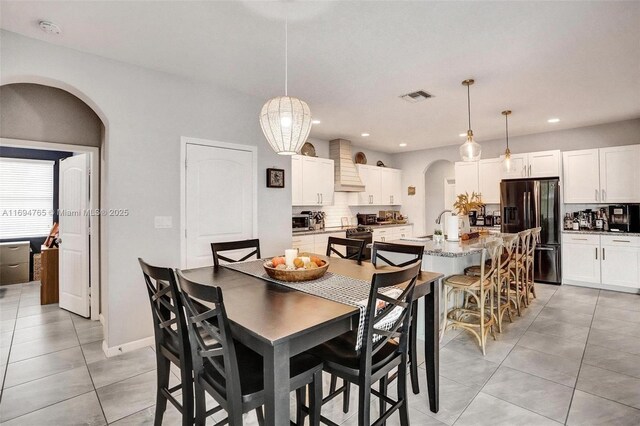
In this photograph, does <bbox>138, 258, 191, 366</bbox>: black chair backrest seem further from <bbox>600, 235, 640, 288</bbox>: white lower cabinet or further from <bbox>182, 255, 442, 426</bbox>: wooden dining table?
<bbox>600, 235, 640, 288</bbox>: white lower cabinet

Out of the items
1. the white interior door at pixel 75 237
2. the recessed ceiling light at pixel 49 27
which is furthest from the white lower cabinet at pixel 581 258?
the white interior door at pixel 75 237

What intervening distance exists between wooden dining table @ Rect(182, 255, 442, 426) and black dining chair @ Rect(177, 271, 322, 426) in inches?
3.6

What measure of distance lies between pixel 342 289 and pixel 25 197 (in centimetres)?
654

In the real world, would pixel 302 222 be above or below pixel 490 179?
below

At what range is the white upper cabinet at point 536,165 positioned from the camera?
5273 millimetres

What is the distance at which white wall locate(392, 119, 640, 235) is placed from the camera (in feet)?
16.7

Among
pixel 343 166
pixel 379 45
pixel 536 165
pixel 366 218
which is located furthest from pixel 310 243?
pixel 536 165

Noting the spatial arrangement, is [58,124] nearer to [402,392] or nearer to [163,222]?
[163,222]

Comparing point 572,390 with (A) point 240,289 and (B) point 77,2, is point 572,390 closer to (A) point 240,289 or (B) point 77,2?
(A) point 240,289

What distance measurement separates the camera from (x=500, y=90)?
3.63m

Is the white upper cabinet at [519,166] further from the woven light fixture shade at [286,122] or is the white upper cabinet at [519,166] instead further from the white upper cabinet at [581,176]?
→ the woven light fixture shade at [286,122]

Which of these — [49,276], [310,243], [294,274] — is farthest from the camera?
[310,243]

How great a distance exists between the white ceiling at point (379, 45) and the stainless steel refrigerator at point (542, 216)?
1.51 meters

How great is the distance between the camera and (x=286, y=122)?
5.95ft
